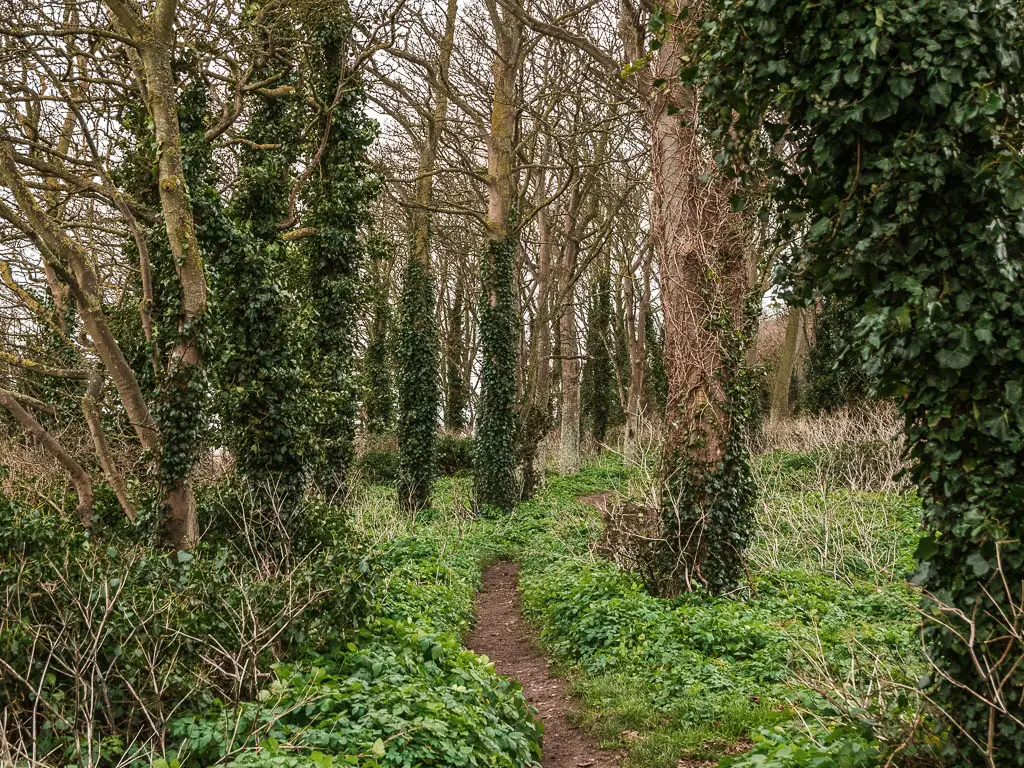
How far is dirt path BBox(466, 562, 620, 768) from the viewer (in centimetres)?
582

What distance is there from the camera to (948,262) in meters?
3.77

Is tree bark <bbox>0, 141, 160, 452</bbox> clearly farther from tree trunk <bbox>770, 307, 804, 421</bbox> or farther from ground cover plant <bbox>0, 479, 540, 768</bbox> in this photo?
tree trunk <bbox>770, 307, 804, 421</bbox>

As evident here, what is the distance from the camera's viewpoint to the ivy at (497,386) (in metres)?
16.9

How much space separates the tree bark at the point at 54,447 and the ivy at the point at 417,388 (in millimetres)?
9161

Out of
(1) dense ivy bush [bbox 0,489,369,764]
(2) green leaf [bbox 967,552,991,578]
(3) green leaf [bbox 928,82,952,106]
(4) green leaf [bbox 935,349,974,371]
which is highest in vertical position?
(3) green leaf [bbox 928,82,952,106]

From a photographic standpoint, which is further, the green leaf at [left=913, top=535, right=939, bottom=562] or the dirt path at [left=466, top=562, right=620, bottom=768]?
the dirt path at [left=466, top=562, right=620, bottom=768]

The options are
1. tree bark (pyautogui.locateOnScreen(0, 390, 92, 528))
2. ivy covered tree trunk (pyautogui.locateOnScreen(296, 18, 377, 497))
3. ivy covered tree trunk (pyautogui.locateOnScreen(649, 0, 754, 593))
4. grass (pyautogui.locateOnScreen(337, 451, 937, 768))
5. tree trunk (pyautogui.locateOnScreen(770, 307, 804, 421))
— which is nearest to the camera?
grass (pyautogui.locateOnScreen(337, 451, 937, 768))

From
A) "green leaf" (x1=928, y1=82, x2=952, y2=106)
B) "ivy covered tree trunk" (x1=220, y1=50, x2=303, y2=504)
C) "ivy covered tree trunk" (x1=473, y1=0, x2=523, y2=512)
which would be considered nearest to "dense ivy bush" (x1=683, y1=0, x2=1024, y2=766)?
"green leaf" (x1=928, y1=82, x2=952, y2=106)

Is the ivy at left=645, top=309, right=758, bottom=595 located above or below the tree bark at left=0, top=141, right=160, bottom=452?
below

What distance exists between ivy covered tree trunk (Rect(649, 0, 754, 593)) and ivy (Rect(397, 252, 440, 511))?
939 cm

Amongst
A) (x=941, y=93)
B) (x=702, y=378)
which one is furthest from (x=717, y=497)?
(x=941, y=93)

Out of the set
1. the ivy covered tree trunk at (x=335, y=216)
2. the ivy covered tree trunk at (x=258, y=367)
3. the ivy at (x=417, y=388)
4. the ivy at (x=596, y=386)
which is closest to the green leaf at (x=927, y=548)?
the ivy covered tree trunk at (x=258, y=367)

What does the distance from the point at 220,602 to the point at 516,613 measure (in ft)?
17.0

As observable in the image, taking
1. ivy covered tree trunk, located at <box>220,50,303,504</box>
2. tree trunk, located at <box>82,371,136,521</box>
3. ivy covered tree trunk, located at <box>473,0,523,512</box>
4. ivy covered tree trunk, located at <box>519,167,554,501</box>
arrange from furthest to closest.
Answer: ivy covered tree trunk, located at <box>519,167,554,501</box>, ivy covered tree trunk, located at <box>473,0,523,512</box>, ivy covered tree trunk, located at <box>220,50,303,504</box>, tree trunk, located at <box>82,371,136,521</box>
